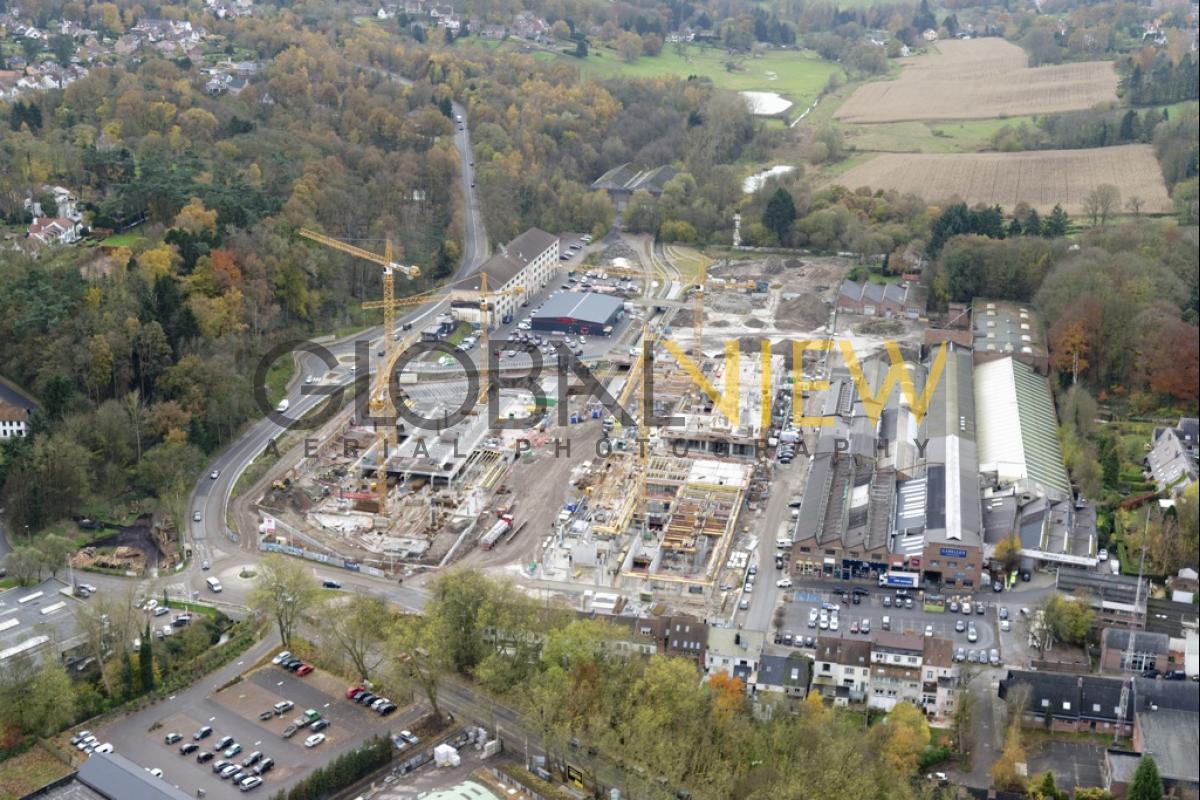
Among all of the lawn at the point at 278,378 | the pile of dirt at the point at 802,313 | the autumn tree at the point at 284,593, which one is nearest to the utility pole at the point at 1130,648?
the autumn tree at the point at 284,593

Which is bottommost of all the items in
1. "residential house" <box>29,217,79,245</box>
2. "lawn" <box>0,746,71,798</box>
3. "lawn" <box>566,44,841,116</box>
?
"lawn" <box>0,746,71,798</box>

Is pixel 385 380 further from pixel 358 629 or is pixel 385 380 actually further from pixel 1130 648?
pixel 1130 648

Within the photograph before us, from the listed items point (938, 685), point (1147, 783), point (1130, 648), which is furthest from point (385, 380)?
point (1147, 783)

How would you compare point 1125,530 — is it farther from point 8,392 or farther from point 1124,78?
point 1124,78

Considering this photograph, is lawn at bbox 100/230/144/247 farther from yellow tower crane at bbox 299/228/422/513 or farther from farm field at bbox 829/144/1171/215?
farm field at bbox 829/144/1171/215

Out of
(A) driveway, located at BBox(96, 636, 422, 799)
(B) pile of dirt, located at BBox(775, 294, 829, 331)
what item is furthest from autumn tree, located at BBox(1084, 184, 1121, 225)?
(A) driveway, located at BBox(96, 636, 422, 799)

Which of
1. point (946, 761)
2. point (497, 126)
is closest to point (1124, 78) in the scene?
point (497, 126)

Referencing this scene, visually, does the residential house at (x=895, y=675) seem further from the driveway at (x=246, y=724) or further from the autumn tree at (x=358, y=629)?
the autumn tree at (x=358, y=629)
